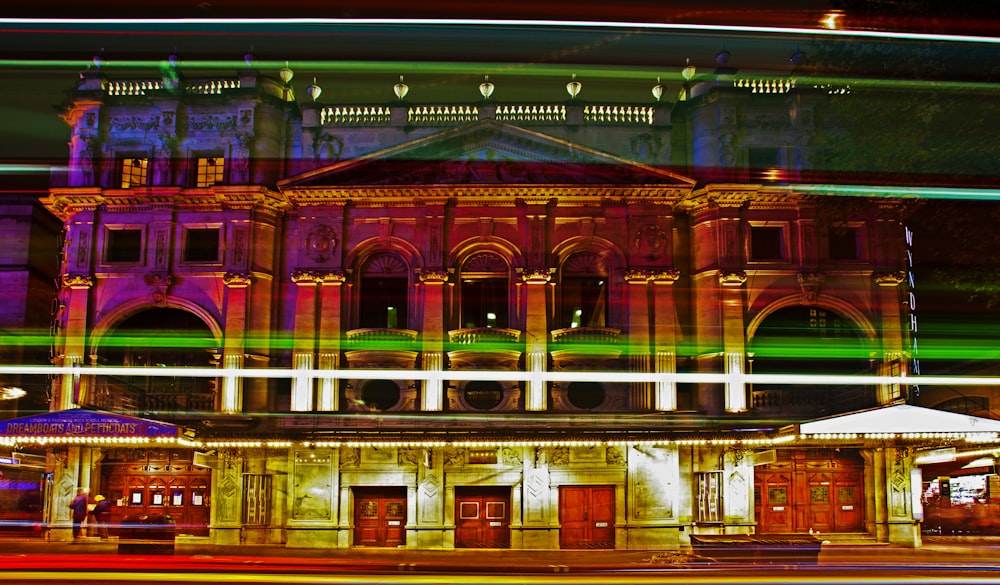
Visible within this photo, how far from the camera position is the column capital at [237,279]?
33719 mm

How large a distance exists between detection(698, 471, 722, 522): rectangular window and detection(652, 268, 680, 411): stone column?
Result: 8.18 ft

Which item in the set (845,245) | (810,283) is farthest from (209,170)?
(845,245)

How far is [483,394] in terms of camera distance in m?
33.9

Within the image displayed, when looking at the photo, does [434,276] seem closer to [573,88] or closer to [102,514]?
[573,88]

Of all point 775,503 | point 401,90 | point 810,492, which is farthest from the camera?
point 401,90

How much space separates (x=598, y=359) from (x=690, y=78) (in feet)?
35.8

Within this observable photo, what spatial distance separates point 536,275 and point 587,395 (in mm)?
4418

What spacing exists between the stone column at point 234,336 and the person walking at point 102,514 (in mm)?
4786

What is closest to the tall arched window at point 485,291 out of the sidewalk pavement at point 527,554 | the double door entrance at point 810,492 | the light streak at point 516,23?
the sidewalk pavement at point 527,554

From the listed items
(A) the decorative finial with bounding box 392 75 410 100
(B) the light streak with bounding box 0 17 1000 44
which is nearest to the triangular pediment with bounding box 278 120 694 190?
(A) the decorative finial with bounding box 392 75 410 100

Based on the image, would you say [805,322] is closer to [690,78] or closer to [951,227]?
[690,78]

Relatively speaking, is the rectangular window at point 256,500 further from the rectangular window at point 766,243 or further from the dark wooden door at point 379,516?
the rectangular window at point 766,243

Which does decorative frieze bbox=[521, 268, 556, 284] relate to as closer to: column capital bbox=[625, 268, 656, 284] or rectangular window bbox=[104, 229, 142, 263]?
column capital bbox=[625, 268, 656, 284]

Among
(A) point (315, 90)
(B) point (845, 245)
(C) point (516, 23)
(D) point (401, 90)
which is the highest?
(A) point (315, 90)
